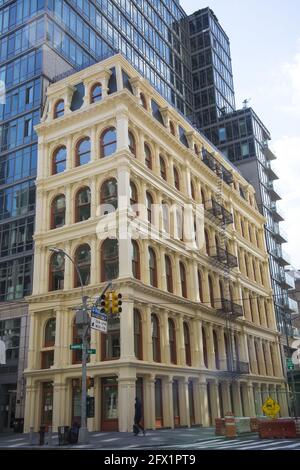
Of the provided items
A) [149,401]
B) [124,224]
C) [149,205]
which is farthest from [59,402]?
[149,205]

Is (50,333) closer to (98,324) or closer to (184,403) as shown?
(184,403)

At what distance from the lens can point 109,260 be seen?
3409cm

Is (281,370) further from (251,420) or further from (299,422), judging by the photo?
(299,422)

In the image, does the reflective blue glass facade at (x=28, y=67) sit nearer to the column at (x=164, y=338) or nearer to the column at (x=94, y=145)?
the column at (x=94, y=145)

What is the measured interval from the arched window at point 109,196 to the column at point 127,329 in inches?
258

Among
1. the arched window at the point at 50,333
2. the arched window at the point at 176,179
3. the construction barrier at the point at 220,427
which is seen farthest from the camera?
the arched window at the point at 176,179

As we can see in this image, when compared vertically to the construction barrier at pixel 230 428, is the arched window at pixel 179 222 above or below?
above

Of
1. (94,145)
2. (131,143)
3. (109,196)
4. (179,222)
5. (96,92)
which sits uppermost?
(96,92)

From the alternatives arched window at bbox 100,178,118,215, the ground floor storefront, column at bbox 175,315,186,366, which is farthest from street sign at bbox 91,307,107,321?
column at bbox 175,315,186,366

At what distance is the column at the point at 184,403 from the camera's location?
35.2m

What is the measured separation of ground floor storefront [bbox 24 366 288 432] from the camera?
30.1 m

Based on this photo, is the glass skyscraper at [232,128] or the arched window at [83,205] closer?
the arched window at [83,205]

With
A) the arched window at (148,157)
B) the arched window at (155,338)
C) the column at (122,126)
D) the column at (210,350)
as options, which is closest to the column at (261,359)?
the column at (210,350)

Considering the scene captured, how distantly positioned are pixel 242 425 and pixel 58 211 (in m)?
20.6
